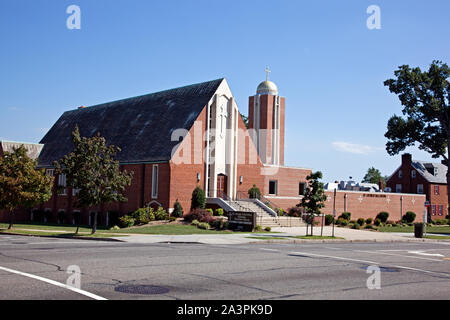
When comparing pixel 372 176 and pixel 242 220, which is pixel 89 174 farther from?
pixel 372 176

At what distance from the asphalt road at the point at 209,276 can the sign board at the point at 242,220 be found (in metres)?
13.3

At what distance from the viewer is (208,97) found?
38.2m

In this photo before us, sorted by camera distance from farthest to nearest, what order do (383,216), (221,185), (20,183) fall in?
(383,216)
(221,185)
(20,183)

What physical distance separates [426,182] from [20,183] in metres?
55.8

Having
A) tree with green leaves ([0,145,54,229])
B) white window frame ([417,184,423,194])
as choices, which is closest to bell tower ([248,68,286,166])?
white window frame ([417,184,423,194])

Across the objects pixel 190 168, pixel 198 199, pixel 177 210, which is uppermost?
pixel 190 168

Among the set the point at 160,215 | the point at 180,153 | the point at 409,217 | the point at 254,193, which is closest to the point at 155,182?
the point at 180,153

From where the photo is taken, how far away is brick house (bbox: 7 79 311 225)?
118ft

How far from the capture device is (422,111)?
168ft

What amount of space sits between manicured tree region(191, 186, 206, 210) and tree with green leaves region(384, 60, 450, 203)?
93.9 feet

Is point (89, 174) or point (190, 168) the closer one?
point (89, 174)

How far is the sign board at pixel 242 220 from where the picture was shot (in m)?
30.3

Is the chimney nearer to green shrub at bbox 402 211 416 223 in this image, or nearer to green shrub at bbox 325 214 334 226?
green shrub at bbox 402 211 416 223
